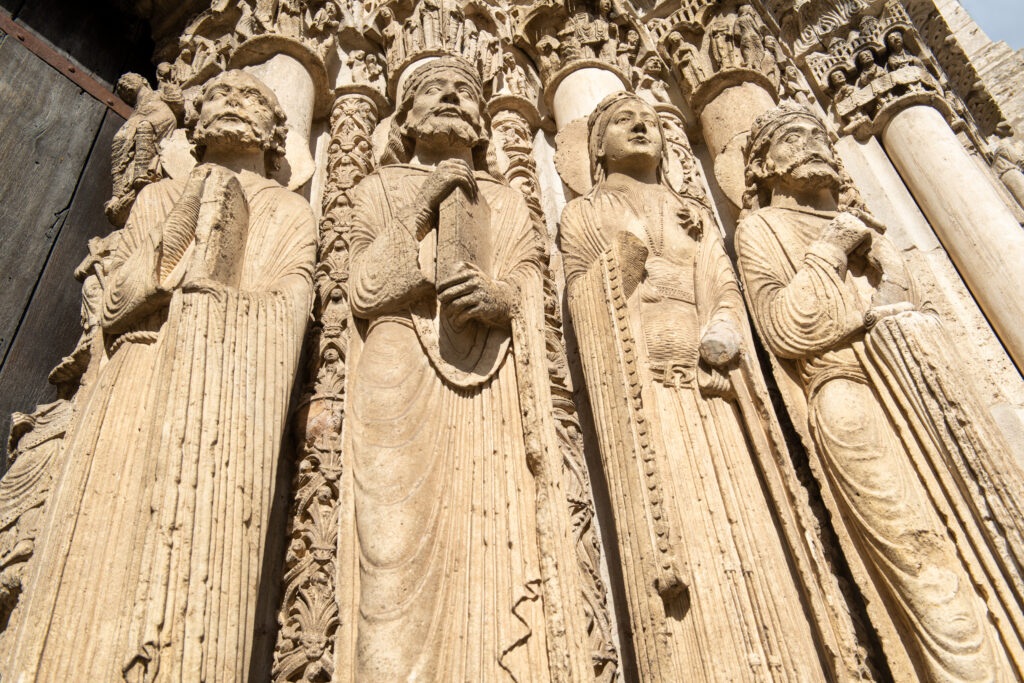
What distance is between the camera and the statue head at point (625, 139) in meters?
3.89

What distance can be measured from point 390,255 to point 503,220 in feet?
1.95

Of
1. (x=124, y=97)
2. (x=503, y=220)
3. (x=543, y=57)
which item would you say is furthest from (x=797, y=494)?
(x=124, y=97)

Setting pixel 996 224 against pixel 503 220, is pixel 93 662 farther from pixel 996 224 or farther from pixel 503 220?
pixel 996 224

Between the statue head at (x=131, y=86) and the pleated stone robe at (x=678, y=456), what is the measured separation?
294cm

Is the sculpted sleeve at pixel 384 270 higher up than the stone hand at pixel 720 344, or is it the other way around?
the sculpted sleeve at pixel 384 270

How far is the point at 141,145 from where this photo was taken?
161 inches

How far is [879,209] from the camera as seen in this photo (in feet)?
15.3

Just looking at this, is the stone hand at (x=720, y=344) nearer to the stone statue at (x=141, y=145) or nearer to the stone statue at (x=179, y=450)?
the stone statue at (x=179, y=450)

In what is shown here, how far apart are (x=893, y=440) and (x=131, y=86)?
4662 millimetres

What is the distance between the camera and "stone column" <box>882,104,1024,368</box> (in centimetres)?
409

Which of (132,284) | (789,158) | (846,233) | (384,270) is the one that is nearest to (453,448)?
(384,270)

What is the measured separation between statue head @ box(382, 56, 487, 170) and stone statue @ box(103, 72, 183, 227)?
129cm

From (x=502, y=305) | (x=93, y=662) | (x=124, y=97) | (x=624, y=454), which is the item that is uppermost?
(x=124, y=97)

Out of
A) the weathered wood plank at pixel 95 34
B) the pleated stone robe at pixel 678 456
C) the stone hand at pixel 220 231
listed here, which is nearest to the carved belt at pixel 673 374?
the pleated stone robe at pixel 678 456
